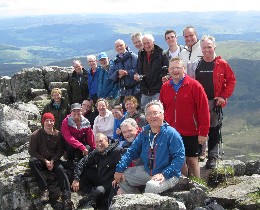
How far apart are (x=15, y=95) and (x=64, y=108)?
10886mm

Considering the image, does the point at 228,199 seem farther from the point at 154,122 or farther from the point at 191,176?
the point at 154,122

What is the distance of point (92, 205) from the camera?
39.8ft

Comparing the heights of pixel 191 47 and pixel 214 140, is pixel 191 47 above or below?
above

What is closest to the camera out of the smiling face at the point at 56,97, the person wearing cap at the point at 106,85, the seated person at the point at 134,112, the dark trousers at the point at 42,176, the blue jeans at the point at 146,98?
the dark trousers at the point at 42,176

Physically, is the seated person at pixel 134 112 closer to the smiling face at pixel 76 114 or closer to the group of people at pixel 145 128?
the group of people at pixel 145 128

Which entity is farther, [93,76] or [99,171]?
[93,76]

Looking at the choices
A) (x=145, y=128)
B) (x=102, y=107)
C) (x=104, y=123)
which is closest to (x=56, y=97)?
(x=102, y=107)

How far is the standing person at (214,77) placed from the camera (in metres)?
12.9

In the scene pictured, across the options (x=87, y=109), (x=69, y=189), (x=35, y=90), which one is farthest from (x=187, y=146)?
(x=35, y=90)

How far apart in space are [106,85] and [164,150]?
1006cm

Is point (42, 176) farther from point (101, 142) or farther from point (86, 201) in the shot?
point (101, 142)

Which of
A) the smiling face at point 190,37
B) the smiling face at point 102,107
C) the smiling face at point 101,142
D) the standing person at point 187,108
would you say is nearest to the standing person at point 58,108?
the smiling face at point 102,107

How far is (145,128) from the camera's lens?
1019 centimetres

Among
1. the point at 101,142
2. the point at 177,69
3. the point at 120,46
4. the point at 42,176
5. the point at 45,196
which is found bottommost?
the point at 45,196
